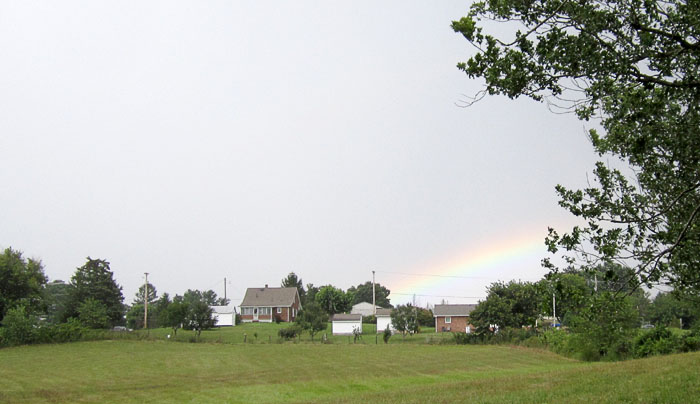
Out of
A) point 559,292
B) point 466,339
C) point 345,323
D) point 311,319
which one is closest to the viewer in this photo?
point 559,292

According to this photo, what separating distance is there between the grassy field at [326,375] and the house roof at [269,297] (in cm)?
3926

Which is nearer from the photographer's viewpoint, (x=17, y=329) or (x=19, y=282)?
(x=17, y=329)

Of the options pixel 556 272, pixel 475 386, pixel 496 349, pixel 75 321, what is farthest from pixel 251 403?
pixel 75 321

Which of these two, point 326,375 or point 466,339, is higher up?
point 326,375

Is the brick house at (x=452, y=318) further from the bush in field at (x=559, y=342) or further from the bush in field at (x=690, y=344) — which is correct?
the bush in field at (x=690, y=344)

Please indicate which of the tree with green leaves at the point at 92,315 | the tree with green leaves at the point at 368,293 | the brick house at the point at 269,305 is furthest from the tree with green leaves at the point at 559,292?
the tree with green leaves at the point at 368,293

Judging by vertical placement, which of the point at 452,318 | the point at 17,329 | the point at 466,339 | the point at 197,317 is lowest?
the point at 452,318

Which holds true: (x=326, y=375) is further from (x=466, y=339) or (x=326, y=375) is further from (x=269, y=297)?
(x=269, y=297)

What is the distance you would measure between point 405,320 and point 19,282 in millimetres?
38025

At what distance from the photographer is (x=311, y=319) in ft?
175

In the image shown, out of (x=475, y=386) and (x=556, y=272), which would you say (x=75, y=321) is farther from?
(x=556, y=272)

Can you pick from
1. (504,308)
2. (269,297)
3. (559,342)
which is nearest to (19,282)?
(269,297)

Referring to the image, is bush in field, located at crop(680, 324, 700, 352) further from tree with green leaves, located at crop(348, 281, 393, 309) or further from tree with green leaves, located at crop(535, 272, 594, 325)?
tree with green leaves, located at crop(348, 281, 393, 309)

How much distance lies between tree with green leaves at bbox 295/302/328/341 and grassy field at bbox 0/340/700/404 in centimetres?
652
